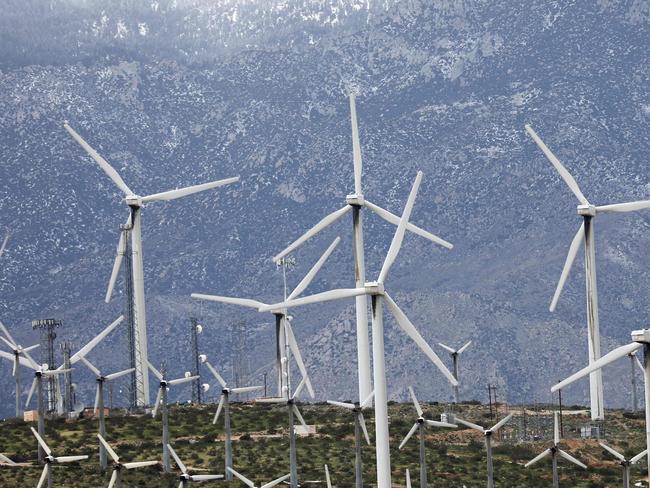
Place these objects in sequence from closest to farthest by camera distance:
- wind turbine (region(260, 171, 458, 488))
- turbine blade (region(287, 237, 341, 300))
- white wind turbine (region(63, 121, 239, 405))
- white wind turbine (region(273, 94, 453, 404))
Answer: wind turbine (region(260, 171, 458, 488)) < turbine blade (region(287, 237, 341, 300)) < white wind turbine (region(273, 94, 453, 404)) < white wind turbine (region(63, 121, 239, 405))

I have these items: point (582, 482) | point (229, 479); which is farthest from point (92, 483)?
point (582, 482)

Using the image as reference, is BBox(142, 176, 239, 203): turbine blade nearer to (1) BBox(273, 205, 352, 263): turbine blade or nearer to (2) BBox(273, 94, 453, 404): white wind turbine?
(2) BBox(273, 94, 453, 404): white wind turbine

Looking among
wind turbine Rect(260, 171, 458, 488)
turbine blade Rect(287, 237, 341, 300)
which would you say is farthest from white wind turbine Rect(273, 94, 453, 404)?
wind turbine Rect(260, 171, 458, 488)

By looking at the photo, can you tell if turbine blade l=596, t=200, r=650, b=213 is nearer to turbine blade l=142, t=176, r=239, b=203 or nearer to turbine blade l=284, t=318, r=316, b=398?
turbine blade l=284, t=318, r=316, b=398

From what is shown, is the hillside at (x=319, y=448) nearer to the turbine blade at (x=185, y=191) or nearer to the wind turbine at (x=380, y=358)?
the turbine blade at (x=185, y=191)

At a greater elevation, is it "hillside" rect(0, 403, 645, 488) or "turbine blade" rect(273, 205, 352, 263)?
"turbine blade" rect(273, 205, 352, 263)

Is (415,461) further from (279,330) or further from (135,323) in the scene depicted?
(135,323)

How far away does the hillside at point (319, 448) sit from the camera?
480ft

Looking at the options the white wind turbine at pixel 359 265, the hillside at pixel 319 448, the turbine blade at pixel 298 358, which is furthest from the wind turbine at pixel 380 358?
the white wind turbine at pixel 359 265

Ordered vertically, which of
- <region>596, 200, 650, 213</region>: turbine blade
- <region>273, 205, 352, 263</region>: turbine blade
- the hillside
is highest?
<region>596, 200, 650, 213</region>: turbine blade

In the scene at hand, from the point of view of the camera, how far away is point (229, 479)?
142 metres

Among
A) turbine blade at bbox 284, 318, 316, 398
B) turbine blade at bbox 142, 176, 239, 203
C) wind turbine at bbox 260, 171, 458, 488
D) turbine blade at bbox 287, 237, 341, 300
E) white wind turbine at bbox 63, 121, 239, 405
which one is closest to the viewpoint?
wind turbine at bbox 260, 171, 458, 488

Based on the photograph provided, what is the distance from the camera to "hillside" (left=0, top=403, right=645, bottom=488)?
146 metres

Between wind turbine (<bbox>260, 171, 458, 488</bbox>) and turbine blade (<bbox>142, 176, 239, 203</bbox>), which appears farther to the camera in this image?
turbine blade (<bbox>142, 176, 239, 203</bbox>)
